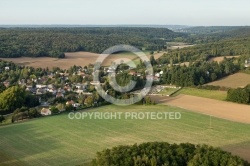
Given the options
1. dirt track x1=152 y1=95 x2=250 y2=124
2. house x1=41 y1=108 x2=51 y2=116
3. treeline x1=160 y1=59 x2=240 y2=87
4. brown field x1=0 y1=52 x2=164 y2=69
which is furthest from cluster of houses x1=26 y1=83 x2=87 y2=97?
brown field x1=0 y1=52 x2=164 y2=69

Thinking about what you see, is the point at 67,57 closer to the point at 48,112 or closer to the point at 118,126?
the point at 48,112

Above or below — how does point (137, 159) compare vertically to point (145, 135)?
above

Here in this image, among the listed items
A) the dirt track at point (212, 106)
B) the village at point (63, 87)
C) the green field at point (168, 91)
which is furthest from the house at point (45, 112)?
the green field at point (168, 91)

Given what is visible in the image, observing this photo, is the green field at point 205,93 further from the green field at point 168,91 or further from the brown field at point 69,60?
the brown field at point 69,60

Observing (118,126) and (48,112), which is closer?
(118,126)

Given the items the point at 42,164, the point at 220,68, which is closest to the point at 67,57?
the point at 220,68

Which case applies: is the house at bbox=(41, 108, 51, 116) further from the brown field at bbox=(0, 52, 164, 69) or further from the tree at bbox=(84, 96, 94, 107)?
the brown field at bbox=(0, 52, 164, 69)

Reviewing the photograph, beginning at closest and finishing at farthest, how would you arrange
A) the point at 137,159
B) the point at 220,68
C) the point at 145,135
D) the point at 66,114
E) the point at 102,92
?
the point at 137,159
the point at 145,135
the point at 66,114
the point at 102,92
the point at 220,68
